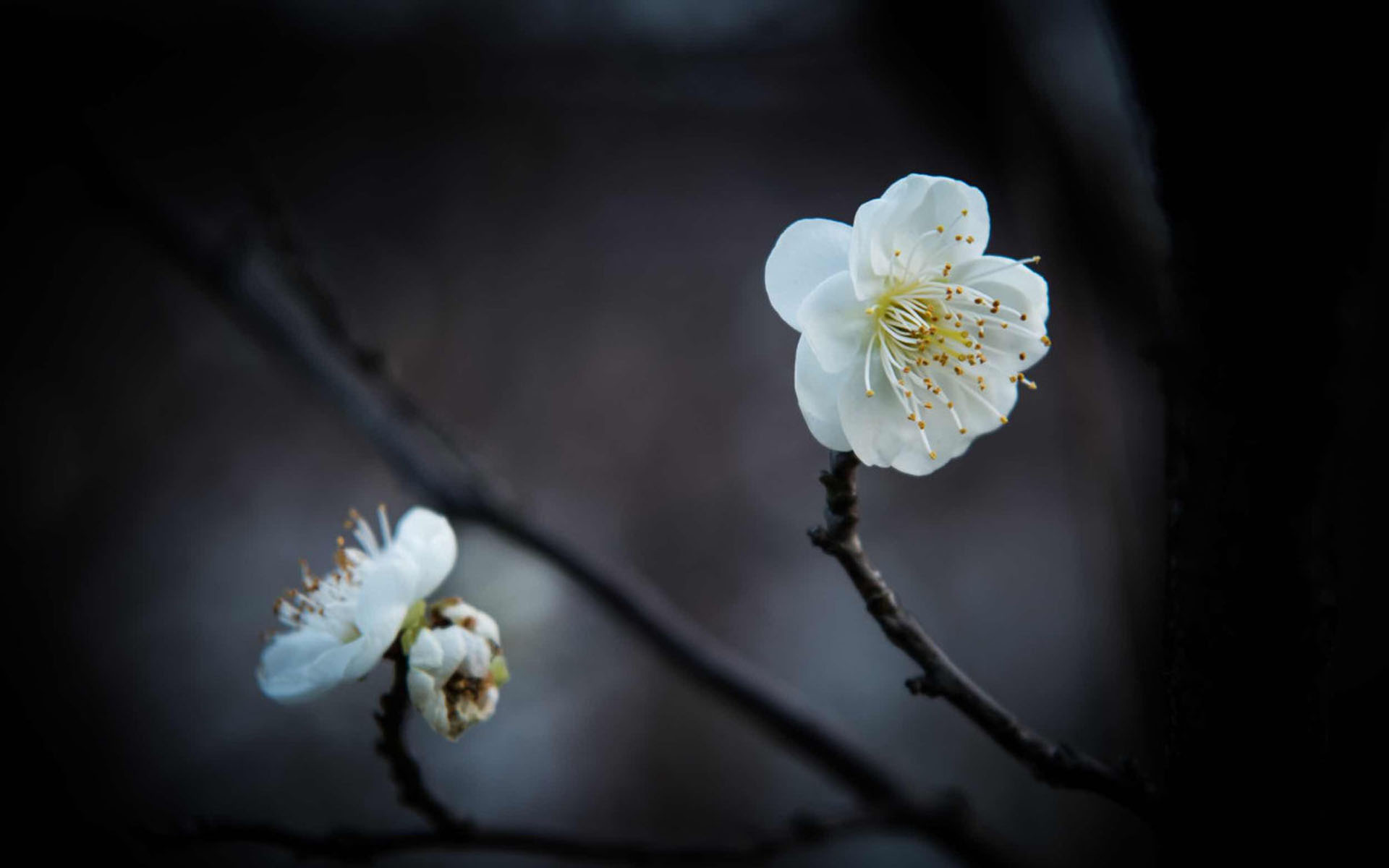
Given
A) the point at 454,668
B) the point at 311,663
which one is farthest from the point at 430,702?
the point at 311,663

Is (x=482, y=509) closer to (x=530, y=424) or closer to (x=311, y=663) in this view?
(x=311, y=663)

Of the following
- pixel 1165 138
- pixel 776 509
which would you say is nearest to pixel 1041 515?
pixel 776 509

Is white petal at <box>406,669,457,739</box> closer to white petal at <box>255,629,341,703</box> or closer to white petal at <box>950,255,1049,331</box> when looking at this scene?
white petal at <box>255,629,341,703</box>

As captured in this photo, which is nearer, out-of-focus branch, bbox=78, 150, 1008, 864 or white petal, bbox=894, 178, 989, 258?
white petal, bbox=894, 178, 989, 258

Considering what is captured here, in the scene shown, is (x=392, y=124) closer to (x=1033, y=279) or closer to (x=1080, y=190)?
(x=1080, y=190)

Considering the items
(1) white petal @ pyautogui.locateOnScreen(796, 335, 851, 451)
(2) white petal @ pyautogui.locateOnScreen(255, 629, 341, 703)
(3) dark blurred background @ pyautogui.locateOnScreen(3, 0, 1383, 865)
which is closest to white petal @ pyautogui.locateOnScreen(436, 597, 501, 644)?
(2) white petal @ pyautogui.locateOnScreen(255, 629, 341, 703)

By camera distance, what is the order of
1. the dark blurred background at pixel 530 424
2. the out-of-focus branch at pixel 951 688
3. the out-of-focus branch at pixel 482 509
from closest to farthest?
1. the out-of-focus branch at pixel 951 688
2. the out-of-focus branch at pixel 482 509
3. the dark blurred background at pixel 530 424

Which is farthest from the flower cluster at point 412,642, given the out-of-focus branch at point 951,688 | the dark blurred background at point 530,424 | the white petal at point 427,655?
the dark blurred background at point 530,424

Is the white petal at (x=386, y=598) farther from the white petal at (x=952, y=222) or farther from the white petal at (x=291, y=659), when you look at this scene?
the white petal at (x=952, y=222)
